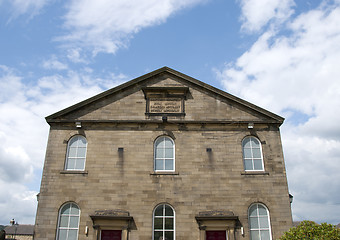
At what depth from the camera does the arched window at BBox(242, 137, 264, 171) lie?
15969 mm

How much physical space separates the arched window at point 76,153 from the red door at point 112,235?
3.69 m

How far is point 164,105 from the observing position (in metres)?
17.2

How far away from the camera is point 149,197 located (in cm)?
1504

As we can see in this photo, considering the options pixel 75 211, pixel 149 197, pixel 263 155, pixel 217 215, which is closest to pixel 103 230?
pixel 75 211

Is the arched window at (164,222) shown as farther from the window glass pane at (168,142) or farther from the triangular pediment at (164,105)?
the triangular pediment at (164,105)

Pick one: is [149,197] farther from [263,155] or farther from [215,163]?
[263,155]

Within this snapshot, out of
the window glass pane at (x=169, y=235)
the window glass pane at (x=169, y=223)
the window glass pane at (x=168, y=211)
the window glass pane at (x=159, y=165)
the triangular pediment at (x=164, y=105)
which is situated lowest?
the window glass pane at (x=169, y=235)

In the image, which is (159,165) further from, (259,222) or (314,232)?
(314,232)

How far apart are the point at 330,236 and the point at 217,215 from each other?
502 centimetres

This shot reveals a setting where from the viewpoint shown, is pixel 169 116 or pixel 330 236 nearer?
pixel 330 236

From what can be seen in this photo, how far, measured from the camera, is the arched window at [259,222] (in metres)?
14.5

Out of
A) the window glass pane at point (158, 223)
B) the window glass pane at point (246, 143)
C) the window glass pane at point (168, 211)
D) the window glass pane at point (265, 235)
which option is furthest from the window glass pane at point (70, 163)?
the window glass pane at point (265, 235)

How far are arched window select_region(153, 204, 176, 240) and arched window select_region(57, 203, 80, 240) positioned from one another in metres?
4.05

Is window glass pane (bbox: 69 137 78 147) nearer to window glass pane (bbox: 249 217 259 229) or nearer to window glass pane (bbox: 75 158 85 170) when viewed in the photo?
window glass pane (bbox: 75 158 85 170)
